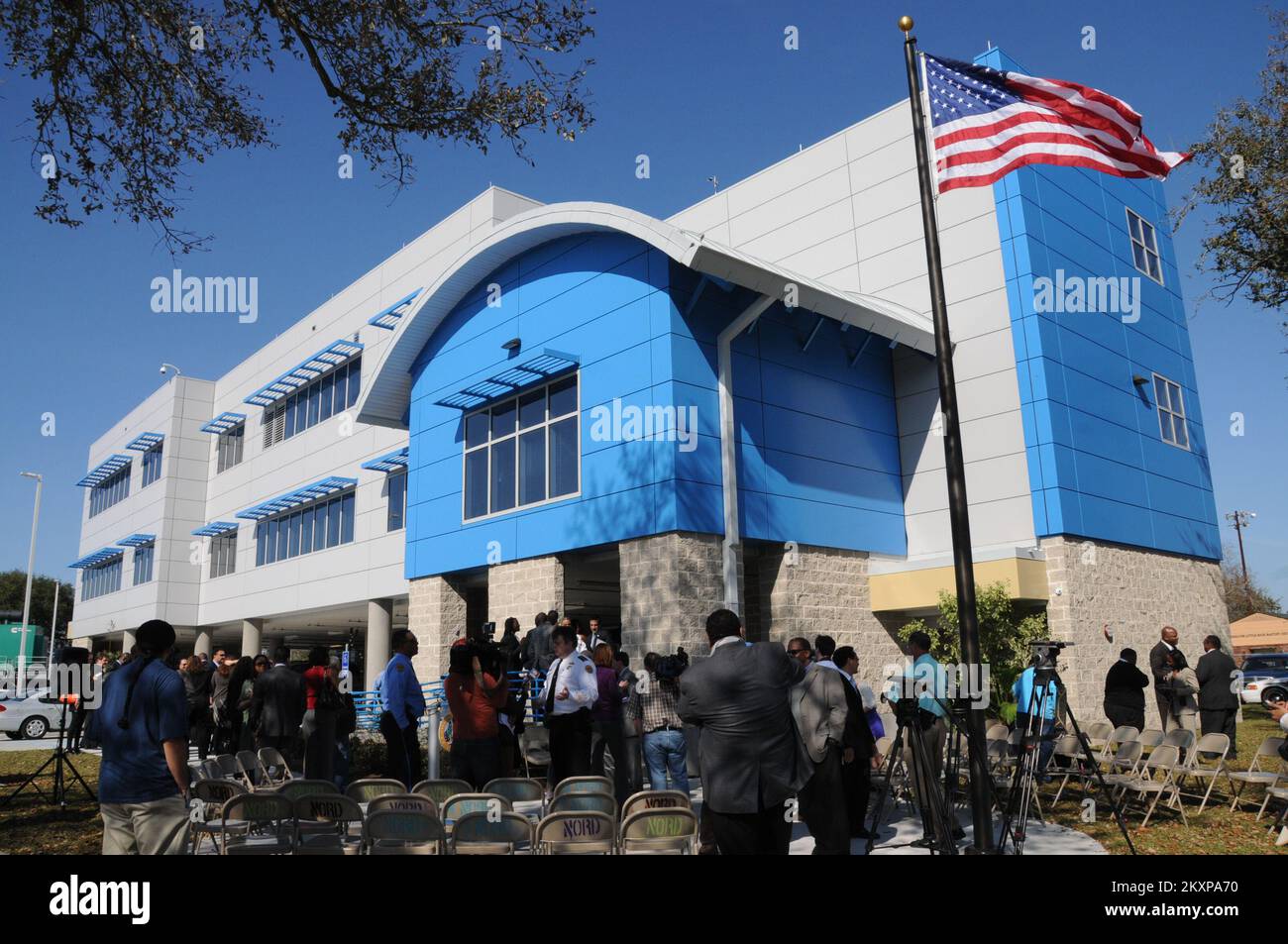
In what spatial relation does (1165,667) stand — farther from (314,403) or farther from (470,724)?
(314,403)

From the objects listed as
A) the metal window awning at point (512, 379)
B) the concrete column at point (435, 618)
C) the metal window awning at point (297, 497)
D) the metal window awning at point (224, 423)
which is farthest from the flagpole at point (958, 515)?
the metal window awning at point (224, 423)

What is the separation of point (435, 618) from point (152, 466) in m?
31.0

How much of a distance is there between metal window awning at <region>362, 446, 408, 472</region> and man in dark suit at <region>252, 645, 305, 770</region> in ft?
53.1

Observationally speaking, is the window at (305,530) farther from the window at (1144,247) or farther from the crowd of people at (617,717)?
the window at (1144,247)

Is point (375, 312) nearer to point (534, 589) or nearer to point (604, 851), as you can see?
point (534, 589)

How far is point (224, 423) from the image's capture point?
39875mm

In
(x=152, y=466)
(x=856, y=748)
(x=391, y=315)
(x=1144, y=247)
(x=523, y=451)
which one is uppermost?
(x=391, y=315)

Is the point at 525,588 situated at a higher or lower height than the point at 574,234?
lower

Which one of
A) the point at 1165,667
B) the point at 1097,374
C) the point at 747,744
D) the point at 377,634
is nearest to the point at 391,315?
the point at 377,634

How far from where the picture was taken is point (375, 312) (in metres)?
30.8

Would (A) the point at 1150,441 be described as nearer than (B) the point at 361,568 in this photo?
Yes

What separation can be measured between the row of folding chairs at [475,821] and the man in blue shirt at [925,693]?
8.52 feet
